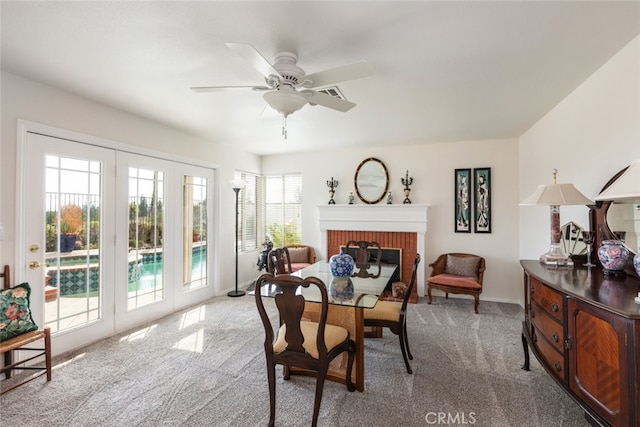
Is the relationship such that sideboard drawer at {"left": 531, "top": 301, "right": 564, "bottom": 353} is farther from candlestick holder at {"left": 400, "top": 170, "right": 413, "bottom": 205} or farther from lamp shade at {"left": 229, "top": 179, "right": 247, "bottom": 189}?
lamp shade at {"left": 229, "top": 179, "right": 247, "bottom": 189}

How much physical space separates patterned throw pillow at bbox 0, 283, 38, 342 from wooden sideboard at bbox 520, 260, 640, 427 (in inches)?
151

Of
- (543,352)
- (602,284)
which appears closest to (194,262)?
(543,352)

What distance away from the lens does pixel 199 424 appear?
6.21ft

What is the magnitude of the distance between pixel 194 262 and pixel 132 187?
1.45 meters

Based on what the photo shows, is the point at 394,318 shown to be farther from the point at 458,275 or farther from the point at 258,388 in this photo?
the point at 458,275

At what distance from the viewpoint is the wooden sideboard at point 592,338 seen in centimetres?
128

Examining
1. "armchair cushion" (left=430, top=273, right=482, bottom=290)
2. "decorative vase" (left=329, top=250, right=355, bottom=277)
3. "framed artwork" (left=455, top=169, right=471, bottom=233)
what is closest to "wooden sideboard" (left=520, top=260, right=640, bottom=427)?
"decorative vase" (left=329, top=250, right=355, bottom=277)

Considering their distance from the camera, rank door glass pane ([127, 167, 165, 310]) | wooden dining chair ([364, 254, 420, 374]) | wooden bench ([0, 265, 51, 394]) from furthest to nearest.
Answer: door glass pane ([127, 167, 165, 310])
wooden dining chair ([364, 254, 420, 374])
wooden bench ([0, 265, 51, 394])

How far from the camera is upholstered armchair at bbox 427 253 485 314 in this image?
4.06 meters

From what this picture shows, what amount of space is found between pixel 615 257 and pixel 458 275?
2.68m

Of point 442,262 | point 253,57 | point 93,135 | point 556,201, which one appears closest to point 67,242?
point 93,135

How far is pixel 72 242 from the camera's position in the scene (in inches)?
115

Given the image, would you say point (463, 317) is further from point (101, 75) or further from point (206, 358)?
point (101, 75)

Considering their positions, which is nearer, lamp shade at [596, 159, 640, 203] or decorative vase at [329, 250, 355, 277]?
lamp shade at [596, 159, 640, 203]
